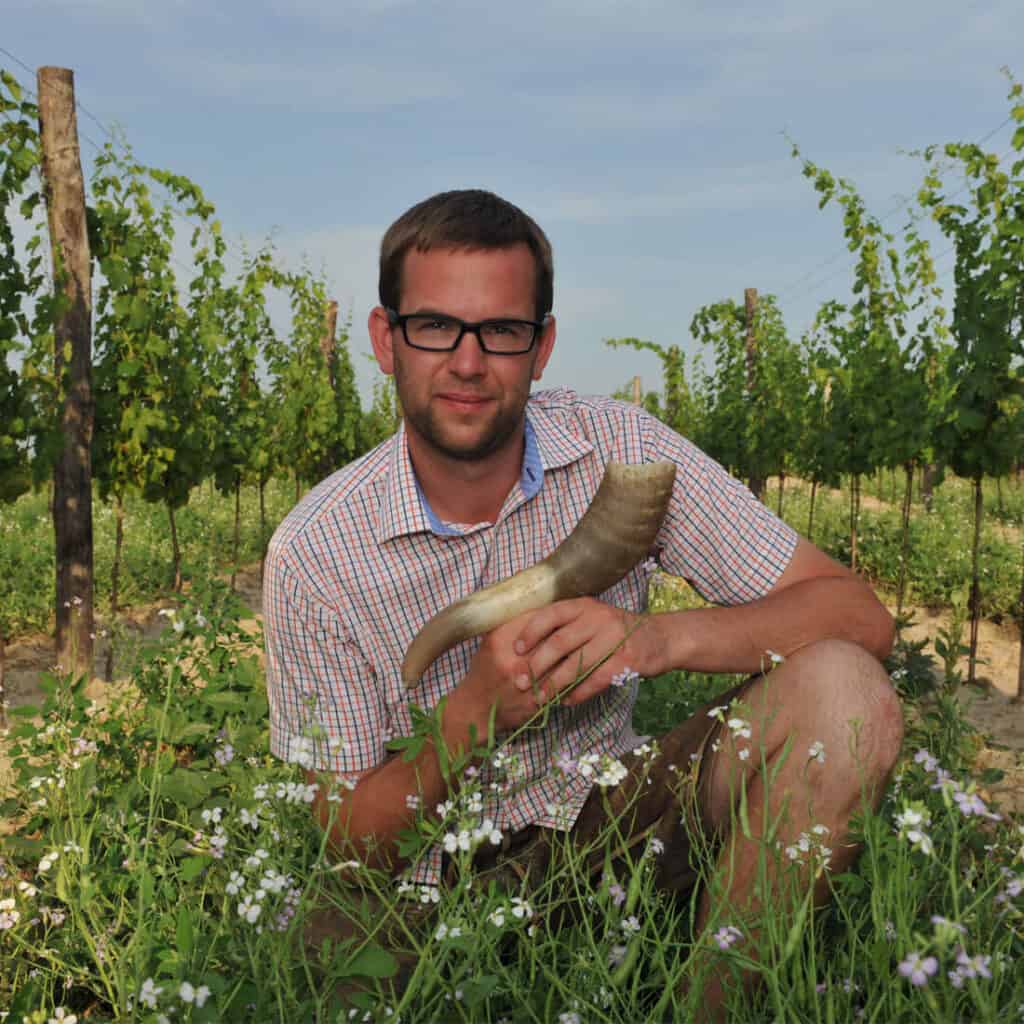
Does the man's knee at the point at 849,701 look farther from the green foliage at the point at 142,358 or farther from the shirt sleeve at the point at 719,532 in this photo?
the green foliage at the point at 142,358

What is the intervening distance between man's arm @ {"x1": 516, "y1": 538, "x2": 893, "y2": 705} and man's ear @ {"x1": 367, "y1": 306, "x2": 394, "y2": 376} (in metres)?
0.84

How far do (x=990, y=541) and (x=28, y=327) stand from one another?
30.6ft

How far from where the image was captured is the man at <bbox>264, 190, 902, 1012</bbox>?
6.72ft

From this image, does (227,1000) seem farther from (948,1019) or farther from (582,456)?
(582,456)

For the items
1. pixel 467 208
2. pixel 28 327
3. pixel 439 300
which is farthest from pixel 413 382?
pixel 28 327

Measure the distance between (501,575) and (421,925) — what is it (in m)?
0.83

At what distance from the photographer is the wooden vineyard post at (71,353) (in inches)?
251

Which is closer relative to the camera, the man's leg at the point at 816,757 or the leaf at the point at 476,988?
the leaf at the point at 476,988

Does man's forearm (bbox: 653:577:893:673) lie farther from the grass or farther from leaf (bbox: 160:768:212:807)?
leaf (bbox: 160:768:212:807)

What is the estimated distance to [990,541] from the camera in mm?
10664

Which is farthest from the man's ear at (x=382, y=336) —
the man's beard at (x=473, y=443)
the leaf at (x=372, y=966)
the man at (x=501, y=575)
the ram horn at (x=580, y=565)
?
the leaf at (x=372, y=966)

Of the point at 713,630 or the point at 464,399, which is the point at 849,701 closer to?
the point at 713,630

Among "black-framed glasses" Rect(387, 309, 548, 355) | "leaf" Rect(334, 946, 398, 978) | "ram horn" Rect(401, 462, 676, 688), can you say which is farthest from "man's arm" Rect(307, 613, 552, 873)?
"black-framed glasses" Rect(387, 309, 548, 355)

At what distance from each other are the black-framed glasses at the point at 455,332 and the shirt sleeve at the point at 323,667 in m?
0.60
